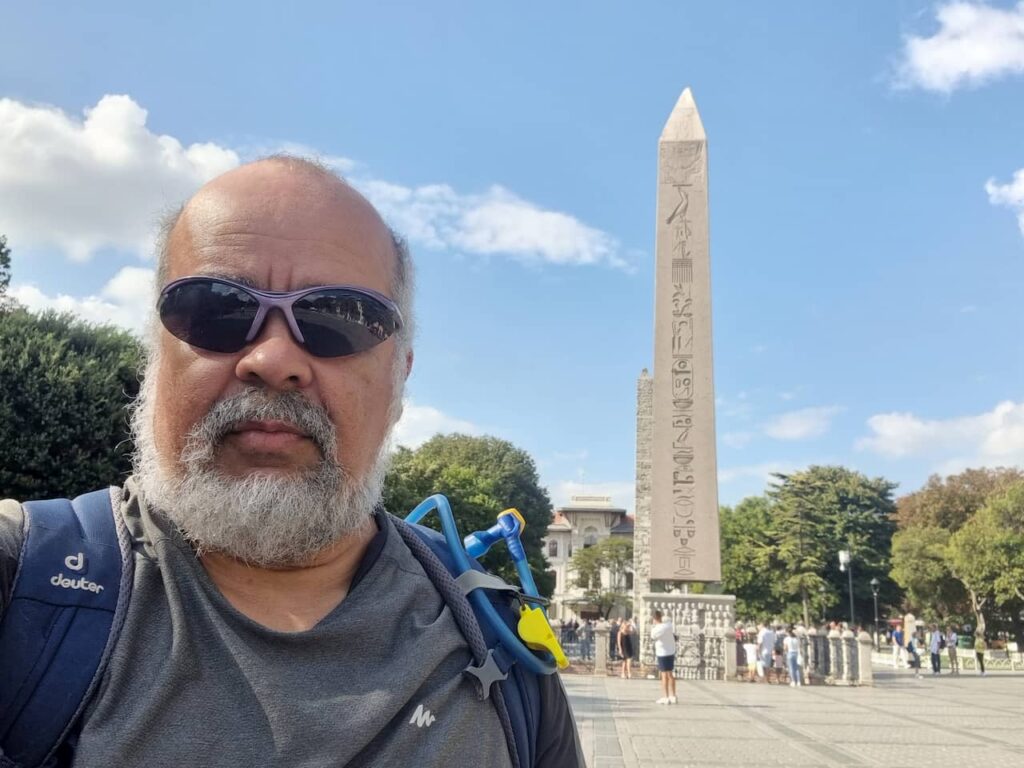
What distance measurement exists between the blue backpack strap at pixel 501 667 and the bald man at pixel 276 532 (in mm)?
18

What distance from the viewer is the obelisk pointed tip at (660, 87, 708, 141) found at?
713 inches

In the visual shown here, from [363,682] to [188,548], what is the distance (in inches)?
12.7

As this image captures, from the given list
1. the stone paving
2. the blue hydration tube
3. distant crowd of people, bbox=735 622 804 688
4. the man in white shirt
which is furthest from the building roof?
the blue hydration tube

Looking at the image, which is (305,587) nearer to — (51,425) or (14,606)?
(14,606)

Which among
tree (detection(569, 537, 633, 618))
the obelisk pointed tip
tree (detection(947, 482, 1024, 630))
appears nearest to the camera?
the obelisk pointed tip

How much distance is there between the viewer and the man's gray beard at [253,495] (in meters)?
1.19

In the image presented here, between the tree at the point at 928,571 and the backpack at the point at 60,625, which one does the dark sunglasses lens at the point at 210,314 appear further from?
the tree at the point at 928,571

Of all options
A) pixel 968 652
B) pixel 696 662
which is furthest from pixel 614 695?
pixel 968 652

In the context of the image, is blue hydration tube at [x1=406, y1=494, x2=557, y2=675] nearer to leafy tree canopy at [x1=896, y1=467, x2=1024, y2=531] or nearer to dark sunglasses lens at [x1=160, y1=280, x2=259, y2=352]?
dark sunglasses lens at [x1=160, y1=280, x2=259, y2=352]

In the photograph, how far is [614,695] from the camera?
14758 mm

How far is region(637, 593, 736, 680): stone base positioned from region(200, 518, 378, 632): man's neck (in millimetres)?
18839

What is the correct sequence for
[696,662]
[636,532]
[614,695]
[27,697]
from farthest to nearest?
[636,532], [696,662], [614,695], [27,697]

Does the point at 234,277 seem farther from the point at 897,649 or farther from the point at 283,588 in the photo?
the point at 897,649

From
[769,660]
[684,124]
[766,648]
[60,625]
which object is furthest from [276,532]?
[769,660]
